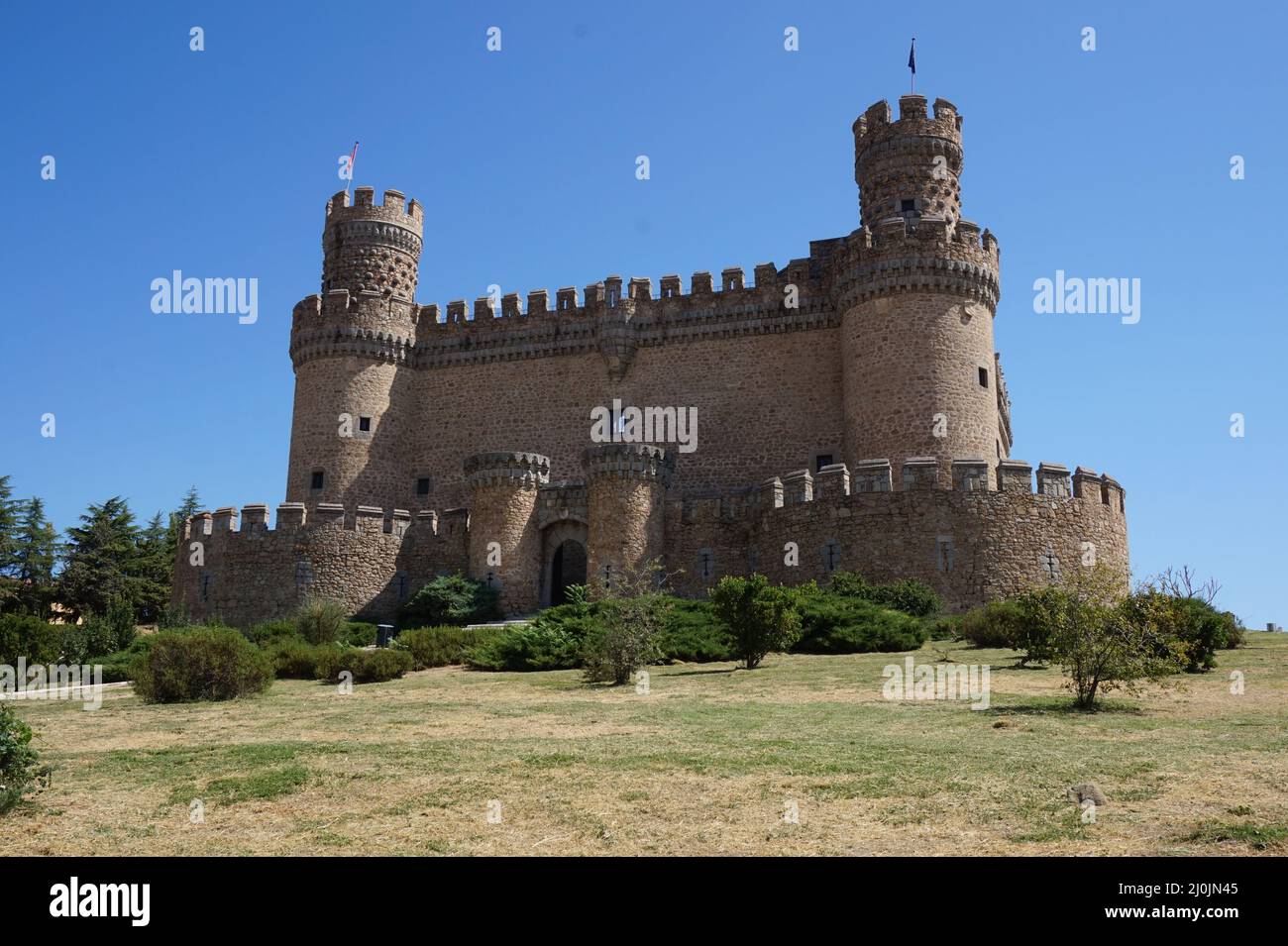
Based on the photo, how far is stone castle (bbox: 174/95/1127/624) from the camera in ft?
76.1

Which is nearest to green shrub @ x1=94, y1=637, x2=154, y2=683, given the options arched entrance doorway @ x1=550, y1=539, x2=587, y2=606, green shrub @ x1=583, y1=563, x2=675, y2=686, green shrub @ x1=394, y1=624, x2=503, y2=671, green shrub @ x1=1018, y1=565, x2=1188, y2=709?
green shrub @ x1=394, y1=624, x2=503, y2=671

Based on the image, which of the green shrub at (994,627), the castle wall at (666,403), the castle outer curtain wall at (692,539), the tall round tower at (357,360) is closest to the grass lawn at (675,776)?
the green shrub at (994,627)

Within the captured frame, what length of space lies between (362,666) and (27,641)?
7007 millimetres

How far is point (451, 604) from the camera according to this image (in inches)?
984

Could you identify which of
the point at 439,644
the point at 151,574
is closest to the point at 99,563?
the point at 151,574

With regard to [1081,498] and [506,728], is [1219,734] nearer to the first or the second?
[506,728]

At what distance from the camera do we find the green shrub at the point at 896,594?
2114cm

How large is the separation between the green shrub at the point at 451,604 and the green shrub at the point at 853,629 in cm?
931

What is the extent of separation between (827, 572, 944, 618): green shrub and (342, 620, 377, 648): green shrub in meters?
10.8

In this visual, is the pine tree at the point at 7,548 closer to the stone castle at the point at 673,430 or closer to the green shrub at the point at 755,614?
the stone castle at the point at 673,430

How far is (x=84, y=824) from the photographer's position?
6500 mm
